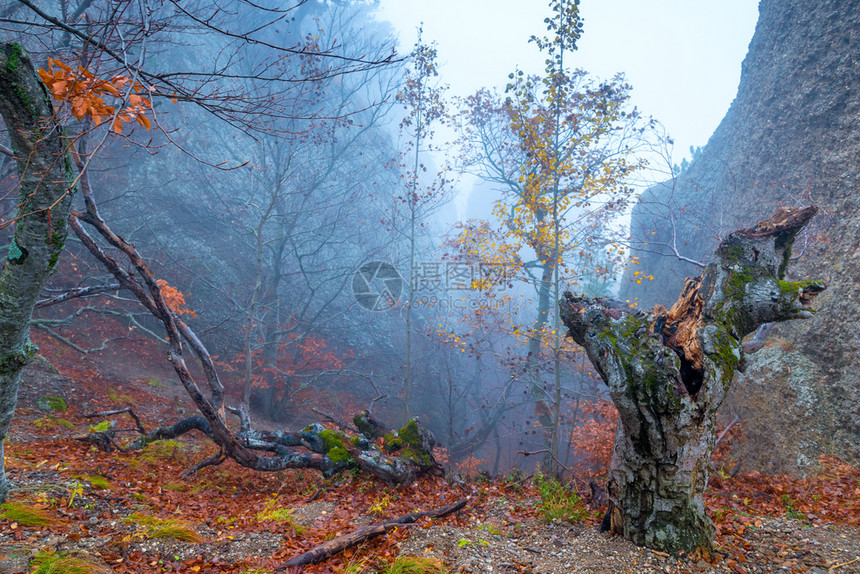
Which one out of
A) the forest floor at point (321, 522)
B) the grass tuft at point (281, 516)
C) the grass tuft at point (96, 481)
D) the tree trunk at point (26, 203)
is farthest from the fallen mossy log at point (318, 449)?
the tree trunk at point (26, 203)

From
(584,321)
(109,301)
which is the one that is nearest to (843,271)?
(584,321)

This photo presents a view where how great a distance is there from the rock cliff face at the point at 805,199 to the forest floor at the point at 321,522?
3.81 ft

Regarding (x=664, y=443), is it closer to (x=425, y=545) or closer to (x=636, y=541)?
(x=636, y=541)

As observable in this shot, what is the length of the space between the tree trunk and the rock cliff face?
350 inches

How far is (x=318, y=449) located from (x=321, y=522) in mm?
1814

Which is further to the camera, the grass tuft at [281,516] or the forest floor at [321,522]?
the grass tuft at [281,516]

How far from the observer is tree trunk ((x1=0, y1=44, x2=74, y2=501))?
8.91 feet

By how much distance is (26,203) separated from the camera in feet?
8.72

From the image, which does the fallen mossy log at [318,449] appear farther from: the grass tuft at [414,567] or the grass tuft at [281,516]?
the grass tuft at [414,567]

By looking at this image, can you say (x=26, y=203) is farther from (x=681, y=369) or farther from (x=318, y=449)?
(x=681, y=369)

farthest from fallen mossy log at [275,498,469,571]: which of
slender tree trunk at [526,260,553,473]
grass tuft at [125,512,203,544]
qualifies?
slender tree trunk at [526,260,553,473]

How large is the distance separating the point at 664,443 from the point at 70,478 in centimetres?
630

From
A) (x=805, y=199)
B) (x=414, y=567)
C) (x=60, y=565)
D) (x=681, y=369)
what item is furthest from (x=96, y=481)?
(x=805, y=199)

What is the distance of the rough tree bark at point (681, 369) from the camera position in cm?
347
